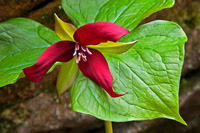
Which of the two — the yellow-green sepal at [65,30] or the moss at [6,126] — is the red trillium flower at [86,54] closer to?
the yellow-green sepal at [65,30]

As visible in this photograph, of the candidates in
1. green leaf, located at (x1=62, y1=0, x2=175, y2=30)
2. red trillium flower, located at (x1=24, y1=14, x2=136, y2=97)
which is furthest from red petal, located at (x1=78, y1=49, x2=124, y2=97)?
green leaf, located at (x1=62, y1=0, x2=175, y2=30)

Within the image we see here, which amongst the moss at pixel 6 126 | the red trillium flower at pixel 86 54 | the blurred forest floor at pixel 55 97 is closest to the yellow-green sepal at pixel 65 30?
the red trillium flower at pixel 86 54

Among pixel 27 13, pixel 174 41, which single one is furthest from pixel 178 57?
pixel 27 13

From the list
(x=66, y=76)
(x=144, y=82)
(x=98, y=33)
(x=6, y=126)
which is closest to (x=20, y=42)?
(x=66, y=76)

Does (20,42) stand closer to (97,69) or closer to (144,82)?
(97,69)

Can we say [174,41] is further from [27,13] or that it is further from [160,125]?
[160,125]

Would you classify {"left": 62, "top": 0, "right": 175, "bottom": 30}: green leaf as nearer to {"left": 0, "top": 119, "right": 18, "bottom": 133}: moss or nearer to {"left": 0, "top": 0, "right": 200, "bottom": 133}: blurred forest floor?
{"left": 0, "top": 0, "right": 200, "bottom": 133}: blurred forest floor

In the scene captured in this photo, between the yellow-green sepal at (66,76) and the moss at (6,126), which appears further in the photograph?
the moss at (6,126)
